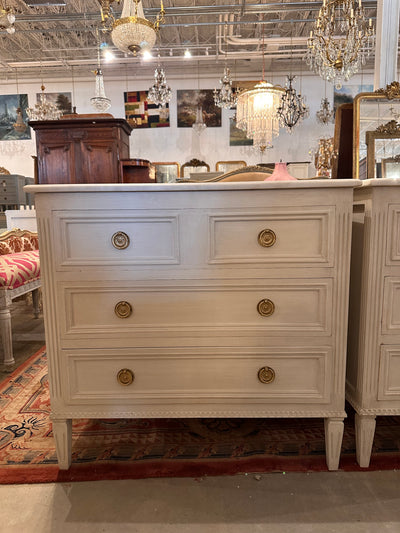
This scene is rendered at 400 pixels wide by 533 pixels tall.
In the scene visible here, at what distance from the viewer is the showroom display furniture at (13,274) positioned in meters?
2.82

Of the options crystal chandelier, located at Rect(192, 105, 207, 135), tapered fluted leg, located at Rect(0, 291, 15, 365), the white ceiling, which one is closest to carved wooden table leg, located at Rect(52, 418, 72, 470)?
tapered fluted leg, located at Rect(0, 291, 15, 365)

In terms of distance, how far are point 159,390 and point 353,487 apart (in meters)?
0.91

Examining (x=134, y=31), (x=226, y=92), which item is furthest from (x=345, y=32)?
(x=226, y=92)

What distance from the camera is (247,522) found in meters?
1.31

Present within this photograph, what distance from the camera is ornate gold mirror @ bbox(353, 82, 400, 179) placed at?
1.96 m

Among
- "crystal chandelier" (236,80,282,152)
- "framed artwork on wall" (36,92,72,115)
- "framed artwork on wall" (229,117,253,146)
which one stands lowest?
"crystal chandelier" (236,80,282,152)

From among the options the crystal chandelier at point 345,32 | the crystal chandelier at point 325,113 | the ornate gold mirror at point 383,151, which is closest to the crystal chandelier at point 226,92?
the crystal chandelier at point 345,32

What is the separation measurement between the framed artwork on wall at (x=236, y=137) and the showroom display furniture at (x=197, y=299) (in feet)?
29.2

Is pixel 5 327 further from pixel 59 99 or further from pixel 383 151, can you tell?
pixel 59 99

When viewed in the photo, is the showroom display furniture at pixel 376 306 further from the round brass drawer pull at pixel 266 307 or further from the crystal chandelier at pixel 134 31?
the crystal chandelier at pixel 134 31

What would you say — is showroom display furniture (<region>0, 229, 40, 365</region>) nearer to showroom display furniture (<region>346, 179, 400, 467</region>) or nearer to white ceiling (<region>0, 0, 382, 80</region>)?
showroom display furniture (<region>346, 179, 400, 467</region>)

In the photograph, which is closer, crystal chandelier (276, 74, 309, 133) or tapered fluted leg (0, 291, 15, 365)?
tapered fluted leg (0, 291, 15, 365)

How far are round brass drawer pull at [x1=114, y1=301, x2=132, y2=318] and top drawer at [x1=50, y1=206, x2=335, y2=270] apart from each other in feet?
0.56

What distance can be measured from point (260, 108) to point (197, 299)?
5.45 meters
